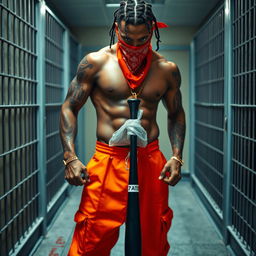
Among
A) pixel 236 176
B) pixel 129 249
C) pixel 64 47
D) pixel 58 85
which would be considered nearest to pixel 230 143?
pixel 236 176

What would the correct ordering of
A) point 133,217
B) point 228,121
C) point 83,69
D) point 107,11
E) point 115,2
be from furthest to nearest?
point 107,11 < point 115,2 < point 228,121 < point 83,69 < point 133,217

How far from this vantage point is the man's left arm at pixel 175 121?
5.38 feet

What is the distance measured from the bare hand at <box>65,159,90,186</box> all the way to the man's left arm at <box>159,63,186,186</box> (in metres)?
0.37

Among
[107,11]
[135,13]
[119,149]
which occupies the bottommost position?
[119,149]

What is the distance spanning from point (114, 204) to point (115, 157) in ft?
0.70

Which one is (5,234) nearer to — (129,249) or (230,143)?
(129,249)

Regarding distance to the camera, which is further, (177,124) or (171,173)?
(177,124)

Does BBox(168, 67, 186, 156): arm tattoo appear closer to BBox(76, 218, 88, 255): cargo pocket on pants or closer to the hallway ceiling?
BBox(76, 218, 88, 255): cargo pocket on pants

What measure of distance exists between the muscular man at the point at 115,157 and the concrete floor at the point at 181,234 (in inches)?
35.0

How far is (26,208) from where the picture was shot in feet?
7.80

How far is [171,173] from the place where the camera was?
162 cm

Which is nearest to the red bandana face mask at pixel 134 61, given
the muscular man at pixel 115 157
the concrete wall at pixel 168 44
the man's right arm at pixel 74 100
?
the muscular man at pixel 115 157

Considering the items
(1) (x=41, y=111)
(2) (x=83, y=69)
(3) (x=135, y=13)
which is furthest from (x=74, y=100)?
(1) (x=41, y=111)

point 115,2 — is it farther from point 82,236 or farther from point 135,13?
point 82,236
